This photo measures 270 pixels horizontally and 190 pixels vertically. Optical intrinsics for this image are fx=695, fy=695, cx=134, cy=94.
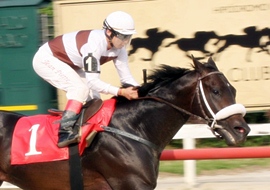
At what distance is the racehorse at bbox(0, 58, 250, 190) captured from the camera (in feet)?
17.4

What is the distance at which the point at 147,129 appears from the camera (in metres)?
5.50

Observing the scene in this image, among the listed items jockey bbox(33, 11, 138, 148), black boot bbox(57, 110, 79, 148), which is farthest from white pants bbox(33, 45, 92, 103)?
black boot bbox(57, 110, 79, 148)

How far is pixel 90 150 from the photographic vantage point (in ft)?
18.0

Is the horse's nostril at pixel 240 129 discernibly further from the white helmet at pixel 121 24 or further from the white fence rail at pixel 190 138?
the white fence rail at pixel 190 138

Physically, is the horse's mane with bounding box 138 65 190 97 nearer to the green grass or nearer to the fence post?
the fence post

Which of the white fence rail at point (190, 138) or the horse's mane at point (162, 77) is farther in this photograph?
the white fence rail at point (190, 138)

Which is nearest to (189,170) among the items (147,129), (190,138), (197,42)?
(190,138)

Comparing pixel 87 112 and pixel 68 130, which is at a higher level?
pixel 87 112

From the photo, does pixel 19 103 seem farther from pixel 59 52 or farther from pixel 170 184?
pixel 59 52

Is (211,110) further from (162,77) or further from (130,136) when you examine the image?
(130,136)

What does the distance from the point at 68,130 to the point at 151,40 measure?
4.45 m

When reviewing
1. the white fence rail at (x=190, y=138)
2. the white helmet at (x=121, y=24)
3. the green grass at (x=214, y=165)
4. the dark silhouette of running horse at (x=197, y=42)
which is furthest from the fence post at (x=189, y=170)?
the white helmet at (x=121, y=24)

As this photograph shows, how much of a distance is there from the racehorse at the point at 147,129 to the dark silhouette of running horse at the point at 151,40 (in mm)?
4083

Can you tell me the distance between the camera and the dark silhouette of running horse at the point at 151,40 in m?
9.71
